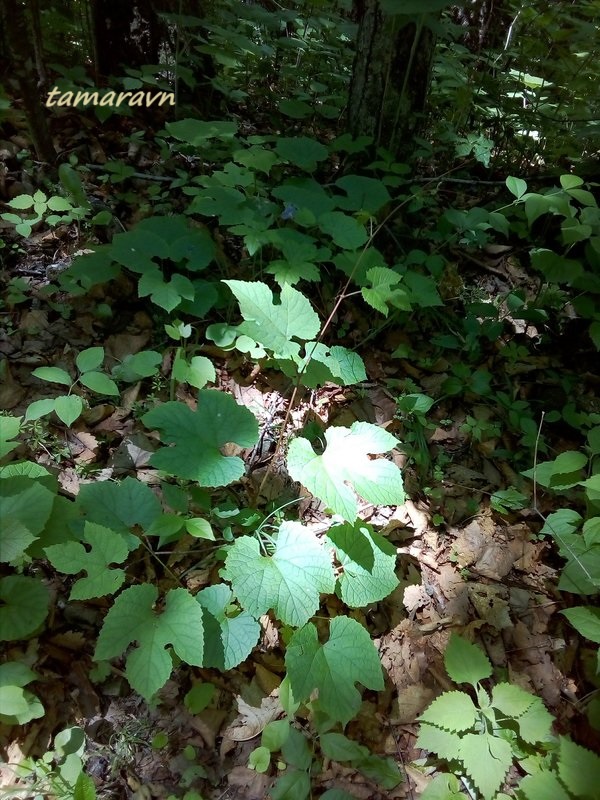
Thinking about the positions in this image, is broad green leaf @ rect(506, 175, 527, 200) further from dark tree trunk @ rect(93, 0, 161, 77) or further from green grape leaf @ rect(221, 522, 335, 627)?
dark tree trunk @ rect(93, 0, 161, 77)

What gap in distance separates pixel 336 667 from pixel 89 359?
1.38 metres

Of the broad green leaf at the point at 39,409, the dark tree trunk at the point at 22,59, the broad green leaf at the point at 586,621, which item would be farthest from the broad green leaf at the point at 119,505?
the dark tree trunk at the point at 22,59

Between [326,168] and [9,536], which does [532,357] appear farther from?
[9,536]

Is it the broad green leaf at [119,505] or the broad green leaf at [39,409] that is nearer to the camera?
the broad green leaf at [119,505]

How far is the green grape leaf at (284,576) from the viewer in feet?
4.64

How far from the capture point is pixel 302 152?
284 centimetres

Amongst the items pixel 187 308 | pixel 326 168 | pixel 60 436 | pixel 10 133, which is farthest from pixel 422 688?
pixel 10 133

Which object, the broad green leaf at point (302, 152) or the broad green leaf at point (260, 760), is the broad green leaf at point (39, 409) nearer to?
the broad green leaf at point (260, 760)

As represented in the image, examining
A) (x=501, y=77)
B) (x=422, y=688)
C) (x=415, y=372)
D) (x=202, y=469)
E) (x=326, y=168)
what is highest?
(x=501, y=77)

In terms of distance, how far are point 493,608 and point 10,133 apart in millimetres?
3630

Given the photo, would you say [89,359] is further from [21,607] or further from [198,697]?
[198,697]

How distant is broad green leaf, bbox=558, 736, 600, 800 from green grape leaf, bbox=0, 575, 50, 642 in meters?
1.49

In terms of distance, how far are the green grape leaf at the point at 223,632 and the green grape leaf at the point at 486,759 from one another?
2.27 ft

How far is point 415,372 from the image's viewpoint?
280 centimetres
